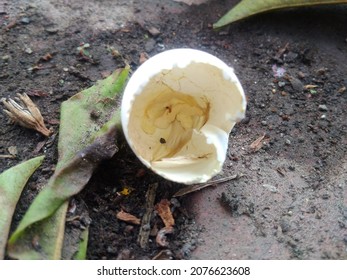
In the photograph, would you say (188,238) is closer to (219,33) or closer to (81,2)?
(219,33)

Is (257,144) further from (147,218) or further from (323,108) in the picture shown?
(147,218)

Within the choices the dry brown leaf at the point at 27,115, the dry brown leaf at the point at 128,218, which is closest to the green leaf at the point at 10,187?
the dry brown leaf at the point at 27,115

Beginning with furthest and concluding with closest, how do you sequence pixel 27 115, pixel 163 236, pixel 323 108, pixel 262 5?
pixel 262 5, pixel 323 108, pixel 27 115, pixel 163 236

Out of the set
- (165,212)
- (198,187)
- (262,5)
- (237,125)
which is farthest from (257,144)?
(262,5)

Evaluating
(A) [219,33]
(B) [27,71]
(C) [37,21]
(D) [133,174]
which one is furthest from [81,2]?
(D) [133,174]

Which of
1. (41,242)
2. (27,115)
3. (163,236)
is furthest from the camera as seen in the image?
(27,115)
